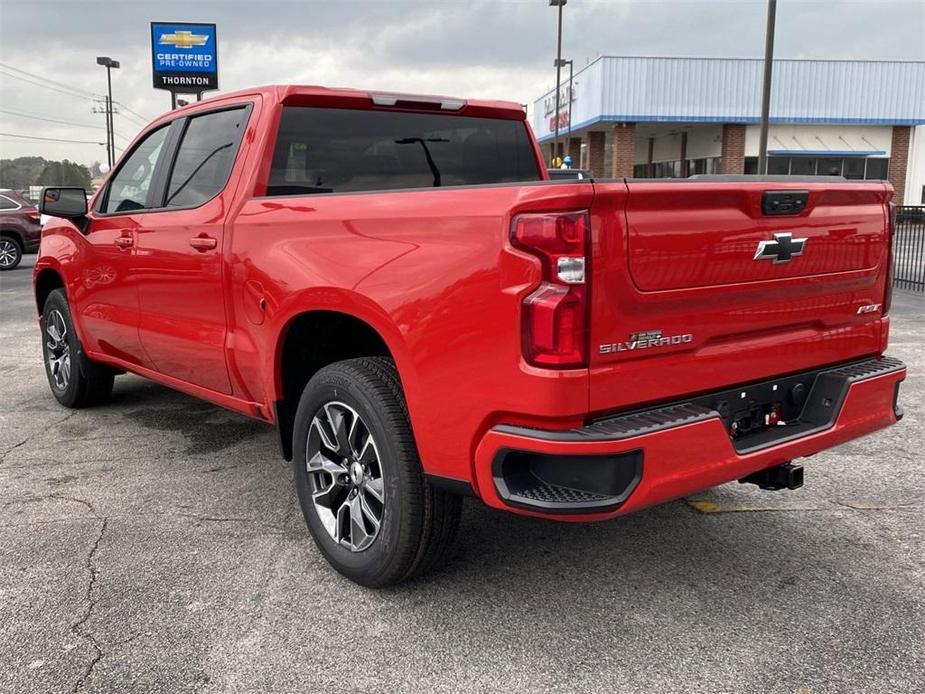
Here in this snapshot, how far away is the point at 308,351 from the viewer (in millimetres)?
3748

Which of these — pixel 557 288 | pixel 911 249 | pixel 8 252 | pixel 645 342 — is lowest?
pixel 8 252

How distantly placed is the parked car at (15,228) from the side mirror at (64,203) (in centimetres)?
1519

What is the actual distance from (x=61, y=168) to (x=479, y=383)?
12426 cm

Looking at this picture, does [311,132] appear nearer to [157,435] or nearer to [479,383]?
[479,383]

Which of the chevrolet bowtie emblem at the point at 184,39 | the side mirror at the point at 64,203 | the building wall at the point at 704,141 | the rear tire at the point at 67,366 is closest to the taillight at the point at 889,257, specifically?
the side mirror at the point at 64,203

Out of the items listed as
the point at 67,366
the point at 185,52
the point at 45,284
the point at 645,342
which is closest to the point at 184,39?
the point at 185,52

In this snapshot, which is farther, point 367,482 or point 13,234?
point 13,234

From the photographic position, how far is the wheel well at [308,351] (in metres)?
3.60

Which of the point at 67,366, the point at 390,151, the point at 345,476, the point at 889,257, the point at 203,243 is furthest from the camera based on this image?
the point at 67,366

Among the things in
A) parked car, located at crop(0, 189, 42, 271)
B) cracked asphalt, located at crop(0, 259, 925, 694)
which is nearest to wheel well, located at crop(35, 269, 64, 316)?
cracked asphalt, located at crop(0, 259, 925, 694)

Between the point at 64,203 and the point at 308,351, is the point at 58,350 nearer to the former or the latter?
the point at 64,203

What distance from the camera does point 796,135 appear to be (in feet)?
123

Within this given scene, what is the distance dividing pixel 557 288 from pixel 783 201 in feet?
3.15

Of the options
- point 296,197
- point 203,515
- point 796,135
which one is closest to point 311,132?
point 296,197
